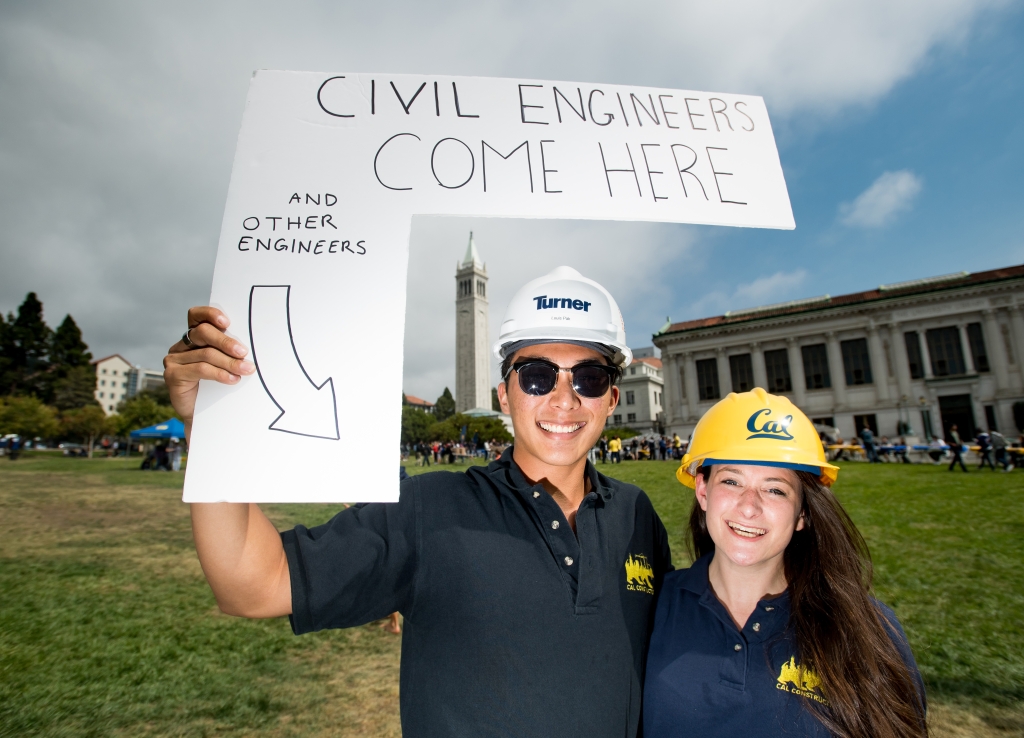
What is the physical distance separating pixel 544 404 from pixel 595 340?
35cm

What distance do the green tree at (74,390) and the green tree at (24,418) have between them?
16.4m

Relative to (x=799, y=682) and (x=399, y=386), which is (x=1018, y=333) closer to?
(x=799, y=682)

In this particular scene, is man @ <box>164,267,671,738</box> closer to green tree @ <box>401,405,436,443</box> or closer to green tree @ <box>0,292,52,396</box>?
green tree @ <box>401,405,436,443</box>

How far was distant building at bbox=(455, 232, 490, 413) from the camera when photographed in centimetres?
11806

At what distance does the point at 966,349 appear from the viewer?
41.9 m

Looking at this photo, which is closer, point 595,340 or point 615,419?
point 595,340

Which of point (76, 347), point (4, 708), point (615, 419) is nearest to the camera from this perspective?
point (4, 708)

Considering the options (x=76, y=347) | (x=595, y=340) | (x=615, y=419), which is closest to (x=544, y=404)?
(x=595, y=340)

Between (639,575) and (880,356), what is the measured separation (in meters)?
53.9

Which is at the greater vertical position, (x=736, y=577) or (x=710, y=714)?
(x=736, y=577)

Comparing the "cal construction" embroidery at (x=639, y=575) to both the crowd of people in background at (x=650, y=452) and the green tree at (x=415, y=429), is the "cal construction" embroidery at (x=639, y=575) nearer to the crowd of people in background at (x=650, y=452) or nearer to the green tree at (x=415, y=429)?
the crowd of people in background at (x=650, y=452)

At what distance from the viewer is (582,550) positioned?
5.85ft

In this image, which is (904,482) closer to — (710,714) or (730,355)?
(710,714)

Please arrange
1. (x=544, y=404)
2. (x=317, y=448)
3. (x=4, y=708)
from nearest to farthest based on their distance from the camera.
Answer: (x=317, y=448)
(x=544, y=404)
(x=4, y=708)
